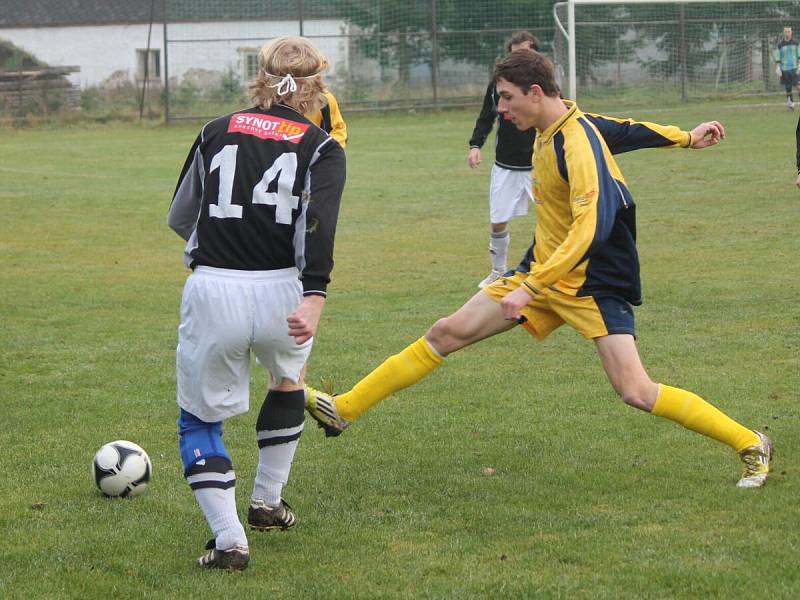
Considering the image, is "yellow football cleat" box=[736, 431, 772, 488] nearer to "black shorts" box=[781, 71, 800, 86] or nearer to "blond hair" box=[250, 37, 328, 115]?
"blond hair" box=[250, 37, 328, 115]

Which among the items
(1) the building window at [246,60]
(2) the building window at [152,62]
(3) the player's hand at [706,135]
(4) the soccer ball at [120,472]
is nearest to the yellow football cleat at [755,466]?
(3) the player's hand at [706,135]

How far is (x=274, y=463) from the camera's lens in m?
4.86

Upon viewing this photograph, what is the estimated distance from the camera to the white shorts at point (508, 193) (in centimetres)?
1114

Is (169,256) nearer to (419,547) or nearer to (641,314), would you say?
(641,314)

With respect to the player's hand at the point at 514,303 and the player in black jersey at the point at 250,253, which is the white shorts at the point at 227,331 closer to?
the player in black jersey at the point at 250,253

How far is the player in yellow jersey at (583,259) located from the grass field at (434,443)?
35cm

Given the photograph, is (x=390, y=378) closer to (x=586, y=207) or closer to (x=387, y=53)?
(x=586, y=207)

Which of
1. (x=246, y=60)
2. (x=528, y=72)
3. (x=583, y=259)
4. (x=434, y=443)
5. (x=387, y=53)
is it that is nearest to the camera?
(x=583, y=259)

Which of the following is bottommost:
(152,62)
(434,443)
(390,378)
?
(434,443)

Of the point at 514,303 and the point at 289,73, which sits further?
the point at 514,303

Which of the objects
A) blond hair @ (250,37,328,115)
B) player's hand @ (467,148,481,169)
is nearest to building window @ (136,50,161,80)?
player's hand @ (467,148,481,169)

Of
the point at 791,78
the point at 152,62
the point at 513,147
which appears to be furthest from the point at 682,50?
the point at 152,62

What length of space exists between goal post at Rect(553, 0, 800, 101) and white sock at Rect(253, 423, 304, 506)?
26292mm

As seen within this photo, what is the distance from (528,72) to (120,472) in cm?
251
